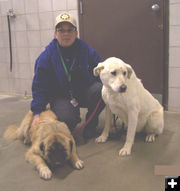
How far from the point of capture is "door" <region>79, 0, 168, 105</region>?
292 centimetres

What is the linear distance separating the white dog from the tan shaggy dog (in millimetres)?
437

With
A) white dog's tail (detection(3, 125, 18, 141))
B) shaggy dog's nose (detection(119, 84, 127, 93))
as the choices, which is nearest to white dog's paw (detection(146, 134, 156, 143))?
shaggy dog's nose (detection(119, 84, 127, 93))

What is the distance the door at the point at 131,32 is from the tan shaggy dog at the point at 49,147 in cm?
149

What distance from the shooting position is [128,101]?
1.94 meters

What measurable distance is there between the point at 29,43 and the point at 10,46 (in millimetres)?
354

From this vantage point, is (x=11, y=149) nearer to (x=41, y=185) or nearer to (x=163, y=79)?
(x=41, y=185)

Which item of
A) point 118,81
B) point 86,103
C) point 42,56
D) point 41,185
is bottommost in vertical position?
point 41,185

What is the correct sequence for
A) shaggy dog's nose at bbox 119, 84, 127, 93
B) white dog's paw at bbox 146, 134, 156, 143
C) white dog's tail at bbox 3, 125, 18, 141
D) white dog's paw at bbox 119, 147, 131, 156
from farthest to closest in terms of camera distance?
white dog's tail at bbox 3, 125, 18, 141, white dog's paw at bbox 146, 134, 156, 143, white dog's paw at bbox 119, 147, 131, 156, shaggy dog's nose at bbox 119, 84, 127, 93

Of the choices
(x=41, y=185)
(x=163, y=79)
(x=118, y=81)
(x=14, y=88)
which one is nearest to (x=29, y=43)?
(x=14, y=88)

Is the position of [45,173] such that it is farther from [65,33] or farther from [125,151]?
[65,33]

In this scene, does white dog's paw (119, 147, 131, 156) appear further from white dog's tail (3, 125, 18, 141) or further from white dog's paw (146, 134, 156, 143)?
white dog's tail (3, 125, 18, 141)

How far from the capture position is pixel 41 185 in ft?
5.31

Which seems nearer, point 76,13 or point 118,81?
point 118,81

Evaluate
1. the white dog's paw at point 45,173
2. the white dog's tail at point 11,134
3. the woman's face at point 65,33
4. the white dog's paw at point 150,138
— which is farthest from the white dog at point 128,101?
the white dog's tail at point 11,134
